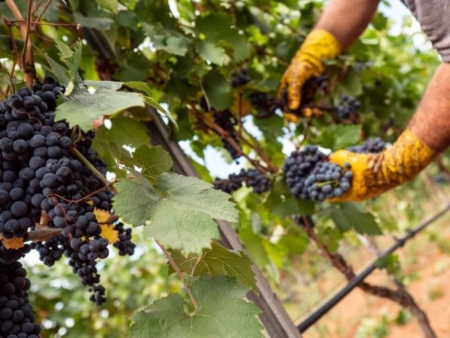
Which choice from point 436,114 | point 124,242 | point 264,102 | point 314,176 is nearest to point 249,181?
point 314,176

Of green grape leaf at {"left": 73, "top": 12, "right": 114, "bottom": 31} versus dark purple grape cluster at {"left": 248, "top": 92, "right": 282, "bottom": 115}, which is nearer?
green grape leaf at {"left": 73, "top": 12, "right": 114, "bottom": 31}

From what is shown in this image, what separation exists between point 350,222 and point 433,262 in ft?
23.4

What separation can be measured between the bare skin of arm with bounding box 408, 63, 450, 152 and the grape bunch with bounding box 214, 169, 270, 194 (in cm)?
50

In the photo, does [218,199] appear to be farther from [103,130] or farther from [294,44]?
[294,44]

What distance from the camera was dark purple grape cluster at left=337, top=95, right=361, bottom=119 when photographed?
6.60ft

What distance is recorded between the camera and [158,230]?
0.64 meters

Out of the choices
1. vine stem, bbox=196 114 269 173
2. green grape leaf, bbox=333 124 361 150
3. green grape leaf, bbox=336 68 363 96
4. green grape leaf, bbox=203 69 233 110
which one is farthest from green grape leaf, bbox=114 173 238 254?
green grape leaf, bbox=336 68 363 96

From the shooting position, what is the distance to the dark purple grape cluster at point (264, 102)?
72.7 inches

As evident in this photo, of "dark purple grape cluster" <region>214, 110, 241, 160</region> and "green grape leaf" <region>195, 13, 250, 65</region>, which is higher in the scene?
"green grape leaf" <region>195, 13, 250, 65</region>

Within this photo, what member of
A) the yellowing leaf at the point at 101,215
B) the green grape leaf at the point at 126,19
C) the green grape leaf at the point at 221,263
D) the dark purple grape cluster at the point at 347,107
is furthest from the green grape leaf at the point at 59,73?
the dark purple grape cluster at the point at 347,107

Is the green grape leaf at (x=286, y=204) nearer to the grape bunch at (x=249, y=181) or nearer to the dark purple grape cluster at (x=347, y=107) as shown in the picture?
the grape bunch at (x=249, y=181)

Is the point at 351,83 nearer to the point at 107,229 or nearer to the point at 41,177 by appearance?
the point at 107,229

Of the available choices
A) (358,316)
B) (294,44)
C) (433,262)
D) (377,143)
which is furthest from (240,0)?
(433,262)

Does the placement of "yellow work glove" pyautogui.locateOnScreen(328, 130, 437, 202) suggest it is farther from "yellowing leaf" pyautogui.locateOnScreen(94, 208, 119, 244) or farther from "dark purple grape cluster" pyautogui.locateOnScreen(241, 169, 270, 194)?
"yellowing leaf" pyautogui.locateOnScreen(94, 208, 119, 244)
